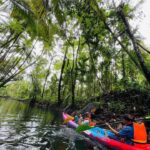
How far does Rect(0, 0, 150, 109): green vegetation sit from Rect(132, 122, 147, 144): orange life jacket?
15.8 ft

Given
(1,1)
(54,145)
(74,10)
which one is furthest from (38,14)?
(74,10)

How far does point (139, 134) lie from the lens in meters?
9.27

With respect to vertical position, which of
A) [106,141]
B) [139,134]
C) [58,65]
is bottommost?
[106,141]

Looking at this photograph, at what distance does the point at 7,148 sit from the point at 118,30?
15385 mm

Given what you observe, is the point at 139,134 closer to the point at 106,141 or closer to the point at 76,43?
the point at 106,141

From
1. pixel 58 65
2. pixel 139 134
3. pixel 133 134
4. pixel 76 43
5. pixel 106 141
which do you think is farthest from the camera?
pixel 58 65

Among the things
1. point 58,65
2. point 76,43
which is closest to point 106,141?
point 76,43

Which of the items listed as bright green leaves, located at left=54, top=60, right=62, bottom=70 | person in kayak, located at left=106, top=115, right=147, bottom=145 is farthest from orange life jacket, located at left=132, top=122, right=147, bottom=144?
bright green leaves, located at left=54, top=60, right=62, bottom=70

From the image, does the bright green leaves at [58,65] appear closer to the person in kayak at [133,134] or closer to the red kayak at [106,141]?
the red kayak at [106,141]

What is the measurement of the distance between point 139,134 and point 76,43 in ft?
77.3

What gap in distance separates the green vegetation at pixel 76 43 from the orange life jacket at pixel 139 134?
481 centimetres

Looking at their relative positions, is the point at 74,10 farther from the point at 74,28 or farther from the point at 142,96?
the point at 74,28

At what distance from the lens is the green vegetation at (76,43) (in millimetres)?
9094

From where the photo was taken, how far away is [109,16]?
18422 mm
